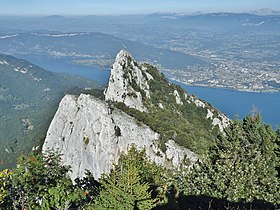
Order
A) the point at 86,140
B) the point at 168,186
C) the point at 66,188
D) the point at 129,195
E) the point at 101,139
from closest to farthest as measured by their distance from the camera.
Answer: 1. the point at 129,195
2. the point at 66,188
3. the point at 168,186
4. the point at 101,139
5. the point at 86,140

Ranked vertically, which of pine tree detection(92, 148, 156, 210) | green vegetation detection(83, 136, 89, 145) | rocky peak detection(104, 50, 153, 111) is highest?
pine tree detection(92, 148, 156, 210)

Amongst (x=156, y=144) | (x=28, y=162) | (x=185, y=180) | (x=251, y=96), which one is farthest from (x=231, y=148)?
(x=251, y=96)

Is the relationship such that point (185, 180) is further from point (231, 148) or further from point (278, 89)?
point (278, 89)

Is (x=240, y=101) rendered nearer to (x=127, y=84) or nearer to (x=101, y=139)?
(x=127, y=84)

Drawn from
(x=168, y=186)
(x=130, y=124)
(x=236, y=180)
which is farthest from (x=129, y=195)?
(x=130, y=124)

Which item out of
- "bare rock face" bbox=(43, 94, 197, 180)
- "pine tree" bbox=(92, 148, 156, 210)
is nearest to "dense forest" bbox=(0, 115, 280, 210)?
"pine tree" bbox=(92, 148, 156, 210)

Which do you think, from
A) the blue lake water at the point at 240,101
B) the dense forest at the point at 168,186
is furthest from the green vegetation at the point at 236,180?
the blue lake water at the point at 240,101

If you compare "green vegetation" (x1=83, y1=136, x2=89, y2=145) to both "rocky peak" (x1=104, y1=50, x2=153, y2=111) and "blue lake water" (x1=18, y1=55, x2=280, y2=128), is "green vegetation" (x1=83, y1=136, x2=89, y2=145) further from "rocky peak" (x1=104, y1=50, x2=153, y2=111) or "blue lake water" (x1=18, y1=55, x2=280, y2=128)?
"blue lake water" (x1=18, y1=55, x2=280, y2=128)

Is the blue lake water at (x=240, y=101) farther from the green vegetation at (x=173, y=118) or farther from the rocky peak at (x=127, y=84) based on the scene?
the rocky peak at (x=127, y=84)
